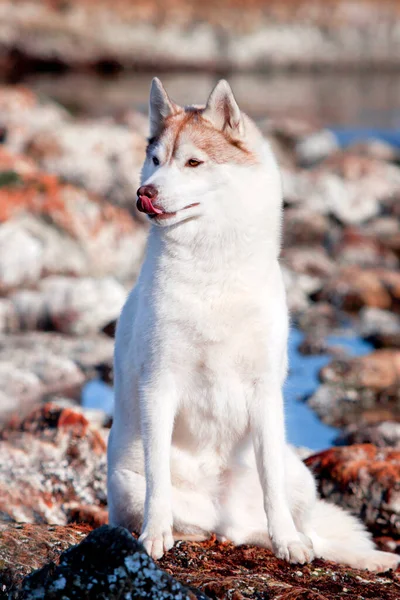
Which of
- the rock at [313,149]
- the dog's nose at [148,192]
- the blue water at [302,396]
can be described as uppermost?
the rock at [313,149]

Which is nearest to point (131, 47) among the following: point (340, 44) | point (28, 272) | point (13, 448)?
point (340, 44)

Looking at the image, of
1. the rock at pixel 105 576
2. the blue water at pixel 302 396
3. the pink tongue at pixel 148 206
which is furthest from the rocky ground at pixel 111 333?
the pink tongue at pixel 148 206

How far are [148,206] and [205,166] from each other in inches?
15.9

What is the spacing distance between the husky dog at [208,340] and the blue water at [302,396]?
2.99m

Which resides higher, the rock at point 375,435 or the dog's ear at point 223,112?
the dog's ear at point 223,112

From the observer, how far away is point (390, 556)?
5.15m

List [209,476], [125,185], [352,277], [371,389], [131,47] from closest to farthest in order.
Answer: [209,476], [371,389], [352,277], [125,185], [131,47]

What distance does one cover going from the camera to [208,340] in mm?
4531

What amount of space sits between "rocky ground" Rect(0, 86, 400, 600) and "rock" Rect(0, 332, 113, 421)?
0.02 meters

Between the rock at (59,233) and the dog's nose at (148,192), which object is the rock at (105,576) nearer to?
the dog's nose at (148,192)

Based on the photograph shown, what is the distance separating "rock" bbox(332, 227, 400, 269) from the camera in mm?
14500

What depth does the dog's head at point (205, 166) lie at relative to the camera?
14.8 ft

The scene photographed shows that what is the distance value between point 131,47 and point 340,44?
14.0 metres

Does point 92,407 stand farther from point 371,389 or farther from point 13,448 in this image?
point 371,389
